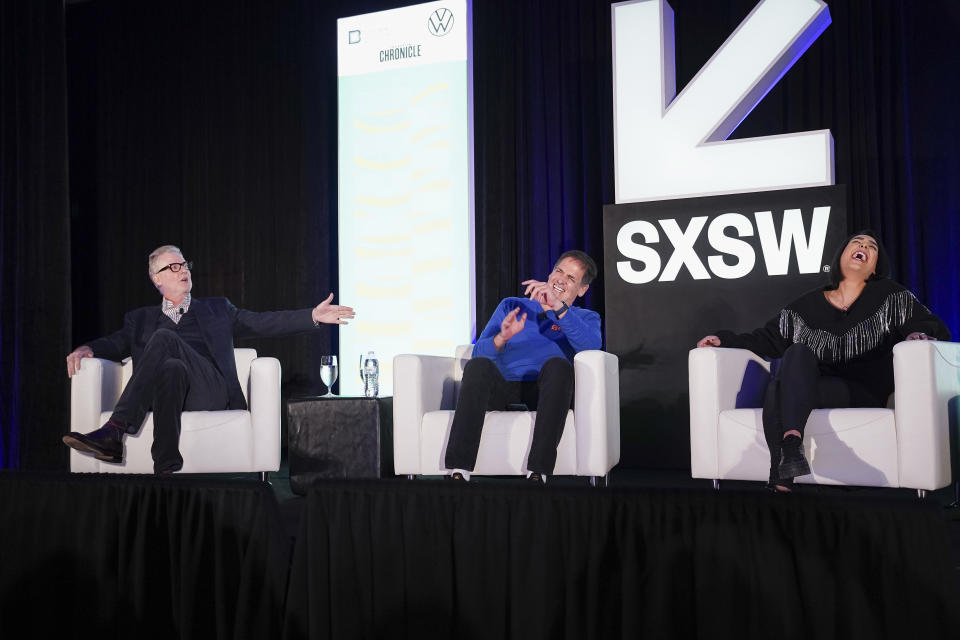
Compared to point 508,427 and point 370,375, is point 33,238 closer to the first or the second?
point 370,375

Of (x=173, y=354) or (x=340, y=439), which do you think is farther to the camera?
(x=340, y=439)

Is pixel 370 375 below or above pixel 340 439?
above

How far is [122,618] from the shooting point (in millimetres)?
1343

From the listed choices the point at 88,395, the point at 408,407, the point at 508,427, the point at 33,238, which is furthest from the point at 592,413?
the point at 33,238

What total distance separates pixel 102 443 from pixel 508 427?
4.68ft

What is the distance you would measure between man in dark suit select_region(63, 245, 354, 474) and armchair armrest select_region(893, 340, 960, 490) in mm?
1936

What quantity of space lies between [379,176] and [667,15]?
71.1 inches

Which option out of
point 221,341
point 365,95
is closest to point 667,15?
point 365,95

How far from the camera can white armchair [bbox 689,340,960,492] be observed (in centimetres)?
242

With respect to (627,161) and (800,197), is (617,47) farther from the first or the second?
(800,197)

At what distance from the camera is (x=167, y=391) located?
2930mm

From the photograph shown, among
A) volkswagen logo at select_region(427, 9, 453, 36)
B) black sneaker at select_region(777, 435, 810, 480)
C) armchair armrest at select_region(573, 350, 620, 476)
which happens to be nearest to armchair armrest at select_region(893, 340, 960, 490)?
black sneaker at select_region(777, 435, 810, 480)

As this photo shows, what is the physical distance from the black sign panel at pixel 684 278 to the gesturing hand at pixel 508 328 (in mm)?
737

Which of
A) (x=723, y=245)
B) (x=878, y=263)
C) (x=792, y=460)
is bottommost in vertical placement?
(x=792, y=460)
